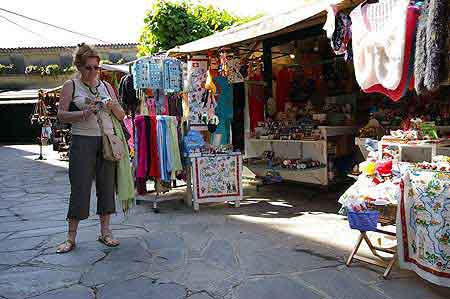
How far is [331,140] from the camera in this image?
635 cm

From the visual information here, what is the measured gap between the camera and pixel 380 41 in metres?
3.54

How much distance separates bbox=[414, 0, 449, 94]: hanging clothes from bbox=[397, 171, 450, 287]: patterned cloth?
2.18 ft

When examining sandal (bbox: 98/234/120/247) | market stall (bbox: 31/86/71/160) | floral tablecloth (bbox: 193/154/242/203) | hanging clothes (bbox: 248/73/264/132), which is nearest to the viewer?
sandal (bbox: 98/234/120/247)

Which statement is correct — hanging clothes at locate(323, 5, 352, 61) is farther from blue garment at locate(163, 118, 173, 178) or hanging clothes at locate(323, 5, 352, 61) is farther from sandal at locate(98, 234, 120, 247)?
sandal at locate(98, 234, 120, 247)

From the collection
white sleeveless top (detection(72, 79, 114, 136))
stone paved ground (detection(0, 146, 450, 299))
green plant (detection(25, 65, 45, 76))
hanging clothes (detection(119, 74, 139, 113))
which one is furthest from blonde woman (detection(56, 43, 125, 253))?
Answer: green plant (detection(25, 65, 45, 76))

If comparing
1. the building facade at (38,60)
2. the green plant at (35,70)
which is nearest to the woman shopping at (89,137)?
the building facade at (38,60)

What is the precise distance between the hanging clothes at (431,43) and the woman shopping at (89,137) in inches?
102

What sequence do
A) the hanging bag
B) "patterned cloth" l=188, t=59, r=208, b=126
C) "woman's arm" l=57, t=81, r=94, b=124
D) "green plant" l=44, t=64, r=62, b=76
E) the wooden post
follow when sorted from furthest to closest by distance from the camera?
"green plant" l=44, t=64, r=62, b=76
the wooden post
"patterned cloth" l=188, t=59, r=208, b=126
the hanging bag
"woman's arm" l=57, t=81, r=94, b=124

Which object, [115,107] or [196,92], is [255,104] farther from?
[115,107]

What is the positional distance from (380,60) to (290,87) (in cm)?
403

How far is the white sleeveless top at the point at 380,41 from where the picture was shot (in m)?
3.32

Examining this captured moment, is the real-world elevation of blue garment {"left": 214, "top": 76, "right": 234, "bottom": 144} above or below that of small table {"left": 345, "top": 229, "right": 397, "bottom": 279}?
above

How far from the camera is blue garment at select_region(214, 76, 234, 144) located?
6770 mm

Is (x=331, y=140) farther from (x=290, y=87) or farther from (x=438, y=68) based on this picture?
(x=438, y=68)
